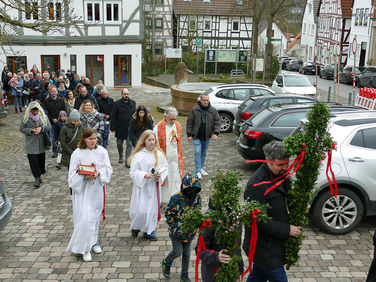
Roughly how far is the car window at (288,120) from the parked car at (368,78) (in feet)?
80.4

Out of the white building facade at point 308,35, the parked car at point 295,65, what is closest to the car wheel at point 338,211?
the parked car at point 295,65

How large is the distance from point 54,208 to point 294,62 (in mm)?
50727

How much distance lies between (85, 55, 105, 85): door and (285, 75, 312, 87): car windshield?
14.3 meters

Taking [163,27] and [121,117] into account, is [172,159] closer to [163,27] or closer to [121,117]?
[121,117]

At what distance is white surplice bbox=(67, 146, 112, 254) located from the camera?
6656mm

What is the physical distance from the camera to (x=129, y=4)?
3225cm

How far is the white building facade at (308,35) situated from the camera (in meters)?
73.5

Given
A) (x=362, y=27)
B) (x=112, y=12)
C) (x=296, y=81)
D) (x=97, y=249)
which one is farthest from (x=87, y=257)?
(x=362, y=27)

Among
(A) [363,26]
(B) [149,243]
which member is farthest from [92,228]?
(A) [363,26]

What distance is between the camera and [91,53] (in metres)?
32.1

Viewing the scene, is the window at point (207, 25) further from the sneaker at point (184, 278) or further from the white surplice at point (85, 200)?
the sneaker at point (184, 278)

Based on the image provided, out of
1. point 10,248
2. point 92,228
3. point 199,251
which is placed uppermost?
point 199,251

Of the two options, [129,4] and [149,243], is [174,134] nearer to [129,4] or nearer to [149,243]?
[149,243]

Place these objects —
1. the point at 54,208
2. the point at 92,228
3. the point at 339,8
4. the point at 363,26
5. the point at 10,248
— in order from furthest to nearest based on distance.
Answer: the point at 339,8 < the point at 363,26 < the point at 54,208 < the point at 10,248 < the point at 92,228
